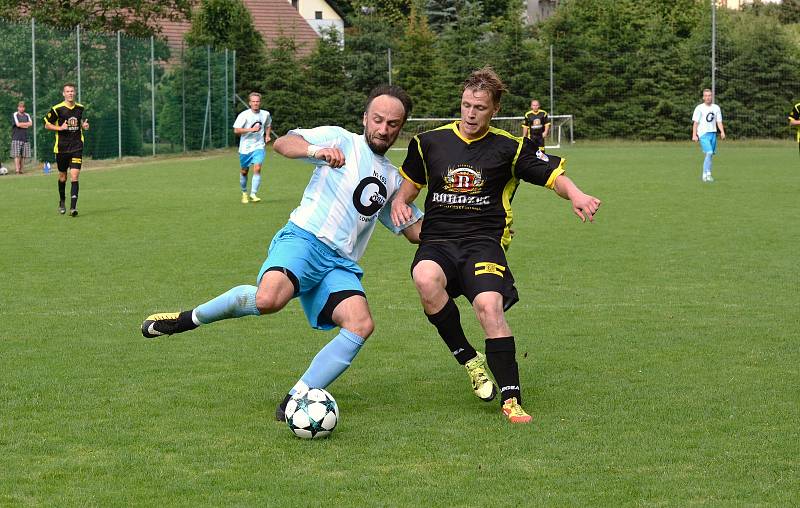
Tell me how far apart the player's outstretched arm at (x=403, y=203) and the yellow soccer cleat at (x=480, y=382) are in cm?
87

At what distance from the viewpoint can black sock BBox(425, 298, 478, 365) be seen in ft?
22.1

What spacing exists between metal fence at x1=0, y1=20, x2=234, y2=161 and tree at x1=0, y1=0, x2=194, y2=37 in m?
5.49

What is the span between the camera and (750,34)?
44.7 metres

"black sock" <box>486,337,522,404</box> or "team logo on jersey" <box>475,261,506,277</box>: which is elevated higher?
"team logo on jersey" <box>475,261,506,277</box>

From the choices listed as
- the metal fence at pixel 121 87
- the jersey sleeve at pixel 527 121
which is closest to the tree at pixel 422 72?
the metal fence at pixel 121 87

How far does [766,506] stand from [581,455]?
3.13ft

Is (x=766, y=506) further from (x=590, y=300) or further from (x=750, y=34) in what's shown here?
(x=750, y=34)

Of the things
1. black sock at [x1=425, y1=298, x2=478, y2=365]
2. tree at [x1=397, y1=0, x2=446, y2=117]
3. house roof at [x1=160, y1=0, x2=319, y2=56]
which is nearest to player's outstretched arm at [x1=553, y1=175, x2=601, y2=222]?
black sock at [x1=425, y1=298, x2=478, y2=365]

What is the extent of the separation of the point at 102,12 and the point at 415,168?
136 ft

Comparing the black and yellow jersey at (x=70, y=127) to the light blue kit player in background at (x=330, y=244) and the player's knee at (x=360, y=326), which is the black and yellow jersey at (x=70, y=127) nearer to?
the light blue kit player in background at (x=330, y=244)

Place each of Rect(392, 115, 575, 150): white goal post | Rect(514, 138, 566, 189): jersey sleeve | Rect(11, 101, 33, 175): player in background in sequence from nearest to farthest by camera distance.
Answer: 1. Rect(514, 138, 566, 189): jersey sleeve
2. Rect(11, 101, 33, 175): player in background
3. Rect(392, 115, 575, 150): white goal post

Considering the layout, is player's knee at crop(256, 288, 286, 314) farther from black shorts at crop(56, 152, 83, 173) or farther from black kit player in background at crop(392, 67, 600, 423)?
black shorts at crop(56, 152, 83, 173)

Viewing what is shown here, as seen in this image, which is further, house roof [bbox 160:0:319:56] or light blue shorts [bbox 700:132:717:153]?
house roof [bbox 160:0:319:56]

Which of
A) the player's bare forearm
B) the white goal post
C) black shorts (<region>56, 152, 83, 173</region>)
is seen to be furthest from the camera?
the white goal post
